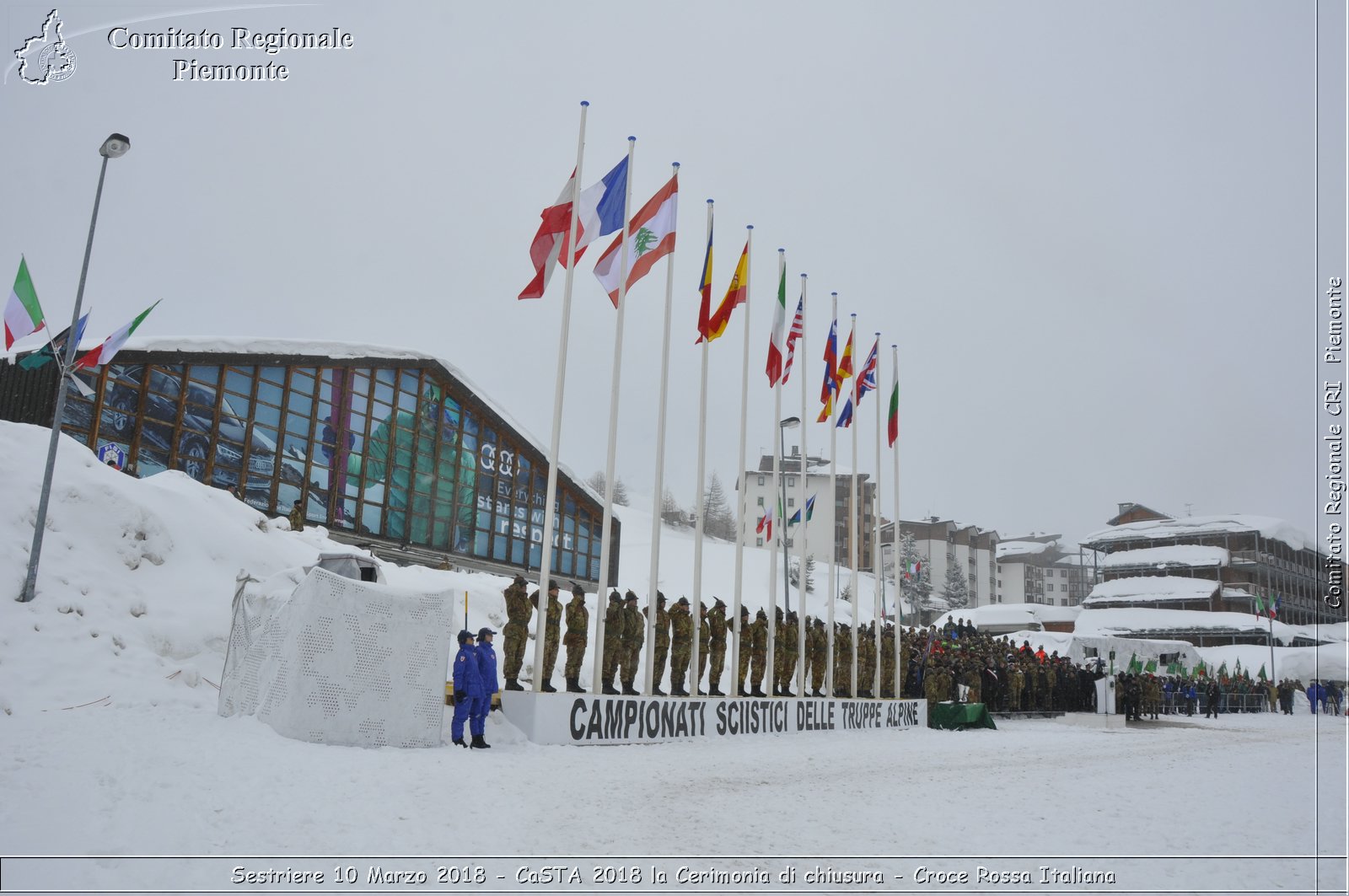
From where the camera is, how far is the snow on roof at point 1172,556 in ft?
214

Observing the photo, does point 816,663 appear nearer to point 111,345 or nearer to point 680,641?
point 680,641

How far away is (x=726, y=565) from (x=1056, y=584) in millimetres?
68899

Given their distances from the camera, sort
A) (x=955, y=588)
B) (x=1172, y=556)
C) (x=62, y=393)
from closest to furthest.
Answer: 1. (x=62, y=393)
2. (x=1172, y=556)
3. (x=955, y=588)

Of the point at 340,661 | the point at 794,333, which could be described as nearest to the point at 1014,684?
the point at 794,333

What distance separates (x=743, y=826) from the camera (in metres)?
7.62

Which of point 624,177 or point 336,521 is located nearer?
point 624,177

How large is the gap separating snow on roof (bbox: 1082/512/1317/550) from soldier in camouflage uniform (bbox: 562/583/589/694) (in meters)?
64.3

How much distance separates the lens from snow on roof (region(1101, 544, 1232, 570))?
214 feet

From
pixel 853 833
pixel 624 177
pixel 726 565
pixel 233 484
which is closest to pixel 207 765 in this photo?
pixel 853 833

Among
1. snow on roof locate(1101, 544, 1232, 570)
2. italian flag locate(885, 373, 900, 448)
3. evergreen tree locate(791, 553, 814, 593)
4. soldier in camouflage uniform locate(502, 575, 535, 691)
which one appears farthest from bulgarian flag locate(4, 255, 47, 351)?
snow on roof locate(1101, 544, 1232, 570)

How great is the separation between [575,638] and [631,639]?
4.93 ft

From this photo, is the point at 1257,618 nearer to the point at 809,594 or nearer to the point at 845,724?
the point at 809,594

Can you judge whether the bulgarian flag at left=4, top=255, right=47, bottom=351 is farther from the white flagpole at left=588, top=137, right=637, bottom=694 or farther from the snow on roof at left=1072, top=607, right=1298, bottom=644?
the snow on roof at left=1072, top=607, right=1298, bottom=644

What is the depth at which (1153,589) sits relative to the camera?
66.8 metres
